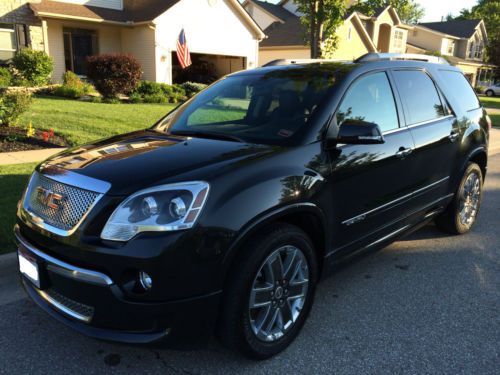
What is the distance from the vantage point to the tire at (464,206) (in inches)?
192

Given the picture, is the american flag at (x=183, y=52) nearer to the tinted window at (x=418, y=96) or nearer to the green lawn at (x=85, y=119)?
the green lawn at (x=85, y=119)

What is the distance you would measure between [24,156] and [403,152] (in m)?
6.17

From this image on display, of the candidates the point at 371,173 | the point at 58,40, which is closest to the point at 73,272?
the point at 371,173

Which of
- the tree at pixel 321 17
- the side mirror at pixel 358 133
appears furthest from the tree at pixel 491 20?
the side mirror at pixel 358 133

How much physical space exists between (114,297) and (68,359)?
831 mm

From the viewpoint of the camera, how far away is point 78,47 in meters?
21.3

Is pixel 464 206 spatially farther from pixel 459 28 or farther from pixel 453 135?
pixel 459 28

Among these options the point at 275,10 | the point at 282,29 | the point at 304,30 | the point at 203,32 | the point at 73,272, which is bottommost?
the point at 73,272

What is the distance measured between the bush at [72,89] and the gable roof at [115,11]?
3370mm

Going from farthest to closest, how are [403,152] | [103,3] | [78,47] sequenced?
[103,3], [78,47], [403,152]

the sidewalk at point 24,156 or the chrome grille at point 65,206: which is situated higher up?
the chrome grille at point 65,206

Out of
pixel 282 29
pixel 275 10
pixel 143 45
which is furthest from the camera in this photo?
pixel 275 10

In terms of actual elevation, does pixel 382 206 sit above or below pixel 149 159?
below

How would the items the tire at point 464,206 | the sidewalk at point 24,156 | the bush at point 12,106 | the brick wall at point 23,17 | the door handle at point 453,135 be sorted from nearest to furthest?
1. the door handle at point 453,135
2. the tire at point 464,206
3. the sidewalk at point 24,156
4. the bush at point 12,106
5. the brick wall at point 23,17
